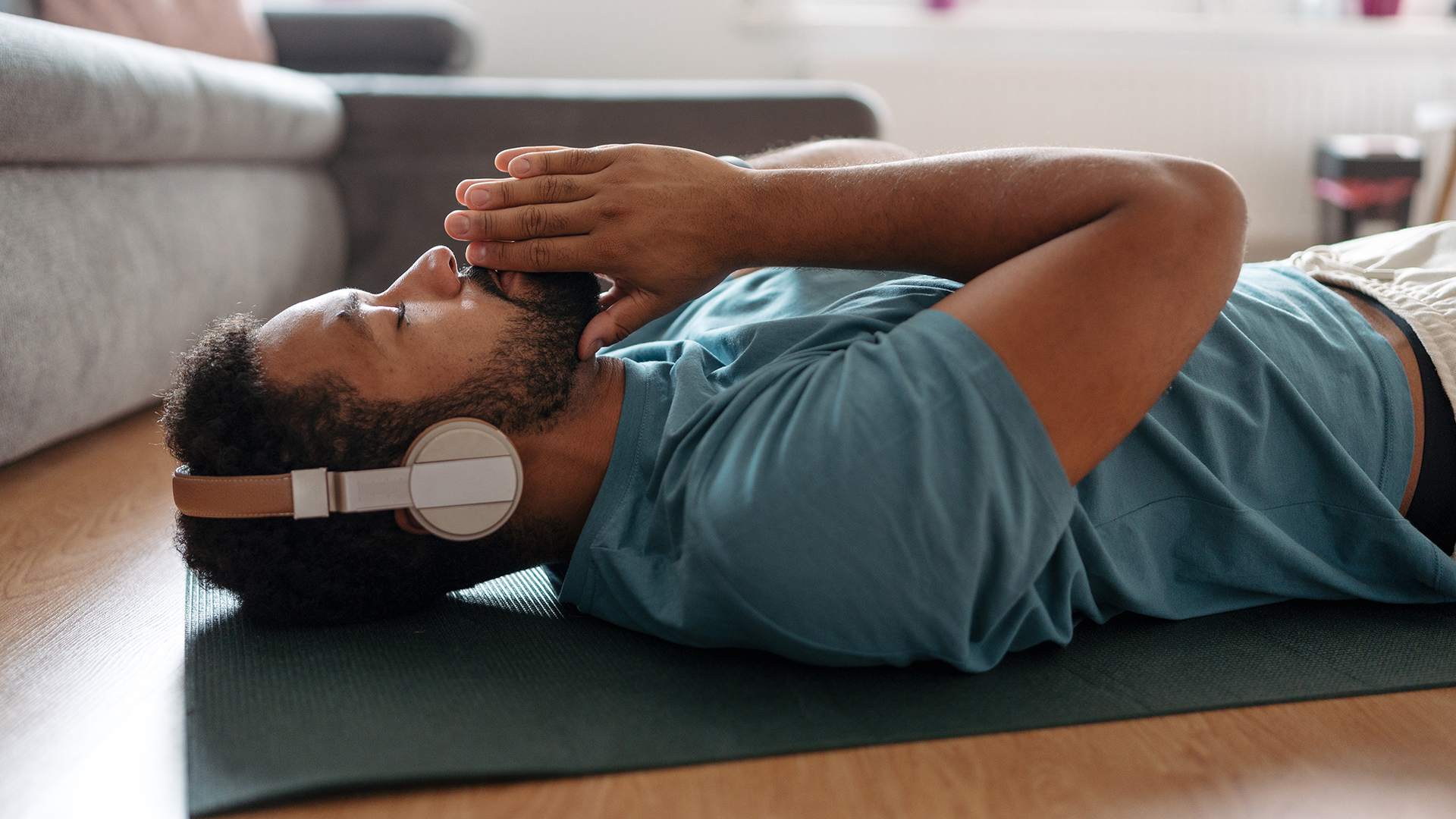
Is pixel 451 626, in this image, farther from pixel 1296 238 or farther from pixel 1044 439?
pixel 1296 238

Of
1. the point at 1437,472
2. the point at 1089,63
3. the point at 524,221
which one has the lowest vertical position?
the point at 1437,472

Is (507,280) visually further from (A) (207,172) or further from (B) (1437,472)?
(A) (207,172)

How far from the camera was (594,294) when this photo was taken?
92 cm

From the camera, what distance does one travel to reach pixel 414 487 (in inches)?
30.1

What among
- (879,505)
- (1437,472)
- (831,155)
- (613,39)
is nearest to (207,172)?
(831,155)

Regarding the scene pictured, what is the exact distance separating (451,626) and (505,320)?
0.29 meters

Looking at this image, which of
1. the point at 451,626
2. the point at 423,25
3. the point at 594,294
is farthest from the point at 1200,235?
the point at 423,25

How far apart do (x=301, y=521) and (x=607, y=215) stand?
37 centimetres

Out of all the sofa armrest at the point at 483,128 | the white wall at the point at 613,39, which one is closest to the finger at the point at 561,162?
the sofa armrest at the point at 483,128

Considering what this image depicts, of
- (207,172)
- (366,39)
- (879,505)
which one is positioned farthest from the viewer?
(366,39)

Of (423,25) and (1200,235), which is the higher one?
(423,25)

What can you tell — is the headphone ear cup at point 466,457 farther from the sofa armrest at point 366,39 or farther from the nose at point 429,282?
the sofa armrest at point 366,39

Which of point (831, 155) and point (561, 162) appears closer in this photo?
point (561, 162)

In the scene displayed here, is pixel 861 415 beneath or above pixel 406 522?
above
